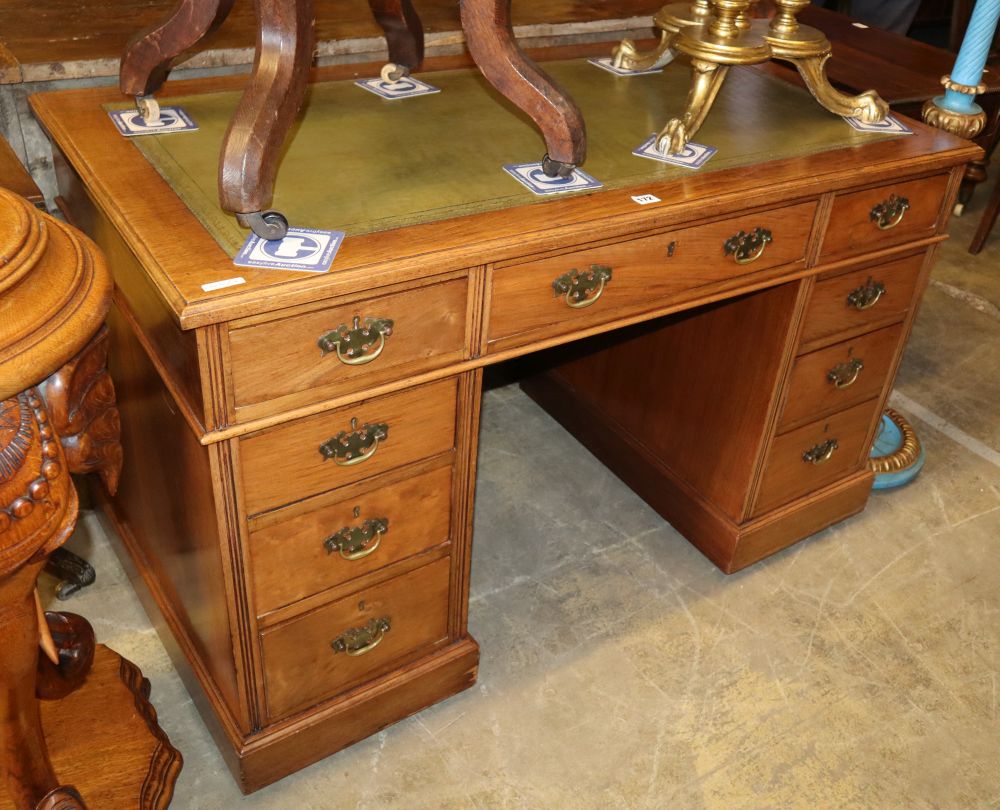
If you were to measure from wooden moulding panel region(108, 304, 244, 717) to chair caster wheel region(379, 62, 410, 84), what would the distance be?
63 cm

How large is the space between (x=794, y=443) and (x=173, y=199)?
1.36 metres

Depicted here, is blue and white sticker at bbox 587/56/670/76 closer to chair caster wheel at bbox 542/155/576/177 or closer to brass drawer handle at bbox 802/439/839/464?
chair caster wheel at bbox 542/155/576/177

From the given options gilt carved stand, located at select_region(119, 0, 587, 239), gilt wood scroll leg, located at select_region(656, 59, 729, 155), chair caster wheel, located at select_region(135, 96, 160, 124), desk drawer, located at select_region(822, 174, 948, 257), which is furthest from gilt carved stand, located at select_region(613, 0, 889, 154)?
chair caster wheel, located at select_region(135, 96, 160, 124)

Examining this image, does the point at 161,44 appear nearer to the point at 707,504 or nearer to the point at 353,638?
the point at 353,638

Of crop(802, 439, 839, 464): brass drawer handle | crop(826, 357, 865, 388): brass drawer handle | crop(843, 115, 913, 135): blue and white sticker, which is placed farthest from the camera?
crop(802, 439, 839, 464): brass drawer handle

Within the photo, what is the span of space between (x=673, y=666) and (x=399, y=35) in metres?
1.32

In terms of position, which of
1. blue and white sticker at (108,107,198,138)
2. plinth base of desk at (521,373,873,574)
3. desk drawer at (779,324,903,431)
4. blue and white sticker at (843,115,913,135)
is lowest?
plinth base of desk at (521,373,873,574)

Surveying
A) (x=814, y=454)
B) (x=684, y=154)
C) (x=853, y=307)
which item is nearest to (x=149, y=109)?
(x=684, y=154)

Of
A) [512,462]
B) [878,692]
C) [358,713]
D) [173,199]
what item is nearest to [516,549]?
[512,462]

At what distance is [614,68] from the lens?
1.97 m

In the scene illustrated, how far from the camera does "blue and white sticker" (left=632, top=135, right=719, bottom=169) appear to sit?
5.19ft

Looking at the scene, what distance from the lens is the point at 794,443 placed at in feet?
6.80

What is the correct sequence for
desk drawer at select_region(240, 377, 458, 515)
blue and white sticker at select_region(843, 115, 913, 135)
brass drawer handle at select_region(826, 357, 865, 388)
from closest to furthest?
desk drawer at select_region(240, 377, 458, 515) < blue and white sticker at select_region(843, 115, 913, 135) < brass drawer handle at select_region(826, 357, 865, 388)

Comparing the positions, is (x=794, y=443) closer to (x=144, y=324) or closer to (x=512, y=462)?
(x=512, y=462)
